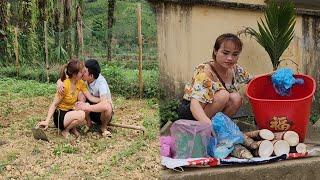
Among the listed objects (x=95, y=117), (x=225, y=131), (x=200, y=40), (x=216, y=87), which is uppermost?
(x=200, y=40)

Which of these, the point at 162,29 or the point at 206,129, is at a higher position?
the point at 162,29

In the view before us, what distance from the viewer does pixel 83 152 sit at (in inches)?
148

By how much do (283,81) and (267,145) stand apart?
0.42 m

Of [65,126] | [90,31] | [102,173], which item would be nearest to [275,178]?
[102,173]

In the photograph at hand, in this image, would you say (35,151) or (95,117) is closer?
(35,151)

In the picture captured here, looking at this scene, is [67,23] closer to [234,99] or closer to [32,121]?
[32,121]

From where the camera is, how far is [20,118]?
4836 mm

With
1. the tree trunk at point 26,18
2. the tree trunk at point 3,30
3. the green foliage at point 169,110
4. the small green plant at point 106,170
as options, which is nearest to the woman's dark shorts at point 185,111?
the green foliage at point 169,110

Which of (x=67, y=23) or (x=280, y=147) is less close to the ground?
(x=67, y=23)

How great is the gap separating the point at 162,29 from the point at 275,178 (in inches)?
42.4

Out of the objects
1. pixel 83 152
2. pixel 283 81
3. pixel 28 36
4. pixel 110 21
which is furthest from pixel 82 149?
pixel 28 36

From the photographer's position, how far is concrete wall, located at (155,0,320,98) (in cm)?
304

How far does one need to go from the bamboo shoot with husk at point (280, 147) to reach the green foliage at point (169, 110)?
2.12 feet

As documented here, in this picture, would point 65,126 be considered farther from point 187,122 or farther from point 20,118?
point 187,122
